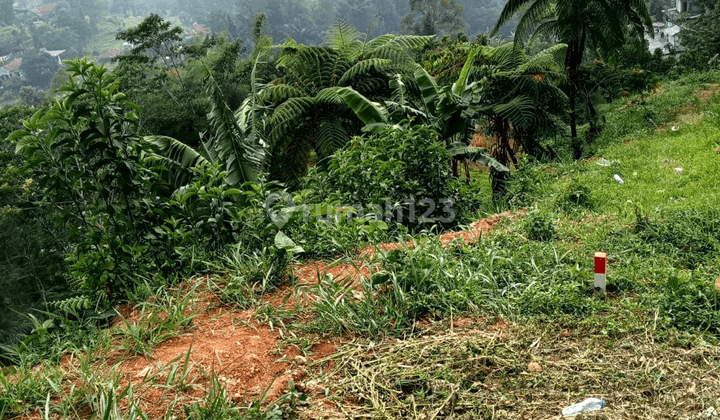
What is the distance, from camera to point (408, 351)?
2.96m

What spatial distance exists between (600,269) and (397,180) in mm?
2345

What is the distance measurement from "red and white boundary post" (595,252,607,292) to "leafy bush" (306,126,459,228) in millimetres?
1956

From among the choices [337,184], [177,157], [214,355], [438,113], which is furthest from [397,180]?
[214,355]

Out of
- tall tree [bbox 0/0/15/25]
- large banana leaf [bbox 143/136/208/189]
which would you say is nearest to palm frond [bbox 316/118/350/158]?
large banana leaf [bbox 143/136/208/189]

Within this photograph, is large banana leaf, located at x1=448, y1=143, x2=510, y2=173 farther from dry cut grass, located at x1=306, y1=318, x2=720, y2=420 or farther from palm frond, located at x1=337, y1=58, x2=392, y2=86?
dry cut grass, located at x1=306, y1=318, x2=720, y2=420

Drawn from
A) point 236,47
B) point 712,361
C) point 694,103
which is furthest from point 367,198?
point 236,47

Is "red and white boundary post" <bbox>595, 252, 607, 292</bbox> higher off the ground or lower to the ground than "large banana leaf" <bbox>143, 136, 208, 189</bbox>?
lower

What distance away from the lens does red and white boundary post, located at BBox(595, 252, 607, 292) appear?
11.0 ft

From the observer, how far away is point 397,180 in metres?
5.39

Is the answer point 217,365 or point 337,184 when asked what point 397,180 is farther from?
point 217,365

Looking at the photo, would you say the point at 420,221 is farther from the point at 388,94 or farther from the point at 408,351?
the point at 388,94

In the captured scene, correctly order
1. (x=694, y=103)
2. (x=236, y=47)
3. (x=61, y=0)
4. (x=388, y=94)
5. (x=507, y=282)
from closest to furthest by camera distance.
Answer: (x=507, y=282) < (x=388, y=94) < (x=694, y=103) < (x=236, y=47) < (x=61, y=0)

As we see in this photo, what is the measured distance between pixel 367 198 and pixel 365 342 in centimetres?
225

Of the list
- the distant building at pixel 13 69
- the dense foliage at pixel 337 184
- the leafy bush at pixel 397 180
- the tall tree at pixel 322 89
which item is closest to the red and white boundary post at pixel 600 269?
the dense foliage at pixel 337 184
